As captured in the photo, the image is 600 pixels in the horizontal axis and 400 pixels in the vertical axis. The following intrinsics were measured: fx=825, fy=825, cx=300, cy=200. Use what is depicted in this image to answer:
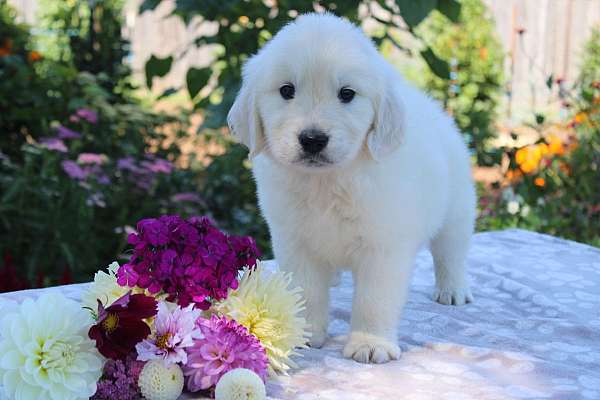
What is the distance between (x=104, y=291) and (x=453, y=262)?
5.84 feet

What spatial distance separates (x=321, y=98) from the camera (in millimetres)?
2730

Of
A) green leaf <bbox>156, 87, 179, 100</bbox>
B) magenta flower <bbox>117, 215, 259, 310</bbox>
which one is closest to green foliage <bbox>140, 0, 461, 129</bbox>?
green leaf <bbox>156, 87, 179, 100</bbox>

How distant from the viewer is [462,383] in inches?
107

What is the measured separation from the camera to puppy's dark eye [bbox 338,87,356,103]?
277cm

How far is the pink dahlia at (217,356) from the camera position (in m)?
2.45

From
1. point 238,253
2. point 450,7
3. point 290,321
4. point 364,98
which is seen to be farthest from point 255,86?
point 450,7

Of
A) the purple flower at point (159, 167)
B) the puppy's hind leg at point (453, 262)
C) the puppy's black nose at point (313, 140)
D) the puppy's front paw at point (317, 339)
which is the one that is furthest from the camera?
the purple flower at point (159, 167)

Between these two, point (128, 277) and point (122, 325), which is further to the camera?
point (128, 277)

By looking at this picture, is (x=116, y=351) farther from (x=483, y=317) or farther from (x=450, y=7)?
(x=450, y=7)

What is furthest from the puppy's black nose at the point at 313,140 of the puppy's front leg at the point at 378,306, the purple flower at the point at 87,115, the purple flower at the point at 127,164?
the purple flower at the point at 87,115

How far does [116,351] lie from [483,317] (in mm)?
1770

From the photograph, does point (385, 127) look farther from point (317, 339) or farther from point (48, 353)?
point (48, 353)

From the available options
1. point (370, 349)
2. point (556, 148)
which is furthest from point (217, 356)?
point (556, 148)

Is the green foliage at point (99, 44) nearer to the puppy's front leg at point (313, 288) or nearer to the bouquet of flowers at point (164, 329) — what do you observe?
the puppy's front leg at point (313, 288)
